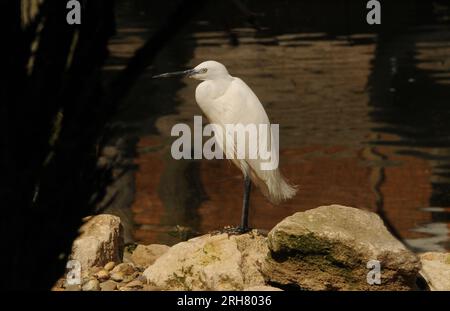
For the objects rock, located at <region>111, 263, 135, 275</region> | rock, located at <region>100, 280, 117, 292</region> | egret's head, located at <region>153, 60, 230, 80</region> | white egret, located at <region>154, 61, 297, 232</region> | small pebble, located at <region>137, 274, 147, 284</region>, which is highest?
egret's head, located at <region>153, 60, 230, 80</region>

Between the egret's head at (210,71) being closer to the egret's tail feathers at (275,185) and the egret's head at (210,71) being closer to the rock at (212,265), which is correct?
the egret's tail feathers at (275,185)

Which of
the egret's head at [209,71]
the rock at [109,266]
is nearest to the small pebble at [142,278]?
the rock at [109,266]

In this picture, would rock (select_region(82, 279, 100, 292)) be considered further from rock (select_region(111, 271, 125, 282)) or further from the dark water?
the dark water

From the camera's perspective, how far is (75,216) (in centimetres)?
358

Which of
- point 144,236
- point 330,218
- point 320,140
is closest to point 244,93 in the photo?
point 330,218

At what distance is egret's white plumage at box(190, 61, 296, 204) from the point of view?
6.59 metres

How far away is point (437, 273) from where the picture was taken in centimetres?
637

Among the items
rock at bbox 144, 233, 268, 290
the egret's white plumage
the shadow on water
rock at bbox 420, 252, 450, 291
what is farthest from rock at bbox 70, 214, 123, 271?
the shadow on water

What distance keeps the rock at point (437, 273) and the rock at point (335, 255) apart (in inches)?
17.8

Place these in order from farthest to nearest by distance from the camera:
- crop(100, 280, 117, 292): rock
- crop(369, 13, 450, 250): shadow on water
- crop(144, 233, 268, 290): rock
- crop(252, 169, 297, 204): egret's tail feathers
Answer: crop(369, 13, 450, 250): shadow on water < crop(252, 169, 297, 204): egret's tail feathers < crop(100, 280, 117, 292): rock < crop(144, 233, 268, 290): rock

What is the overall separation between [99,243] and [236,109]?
1.39m

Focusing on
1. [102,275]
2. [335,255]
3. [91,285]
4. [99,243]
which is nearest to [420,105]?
[99,243]

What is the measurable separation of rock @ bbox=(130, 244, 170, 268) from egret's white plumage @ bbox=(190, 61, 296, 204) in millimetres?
1025

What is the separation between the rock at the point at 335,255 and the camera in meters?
5.62
